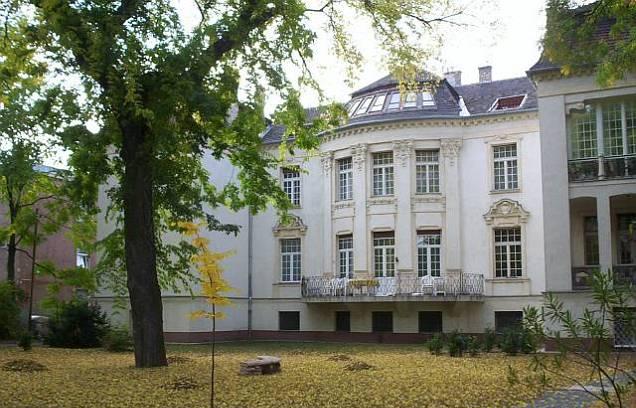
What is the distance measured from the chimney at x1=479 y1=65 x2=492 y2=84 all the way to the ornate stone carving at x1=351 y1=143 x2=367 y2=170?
8.04m

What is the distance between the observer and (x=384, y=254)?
3234cm

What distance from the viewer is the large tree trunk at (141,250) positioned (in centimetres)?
1634

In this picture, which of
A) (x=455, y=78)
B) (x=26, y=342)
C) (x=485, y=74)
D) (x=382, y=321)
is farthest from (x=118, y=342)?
(x=485, y=74)

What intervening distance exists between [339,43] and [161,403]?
35.8 feet

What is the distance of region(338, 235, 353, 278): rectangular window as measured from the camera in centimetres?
3337

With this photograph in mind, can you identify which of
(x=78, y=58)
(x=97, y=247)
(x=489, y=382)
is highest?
(x=78, y=58)

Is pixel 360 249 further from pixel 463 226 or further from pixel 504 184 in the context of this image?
pixel 504 184

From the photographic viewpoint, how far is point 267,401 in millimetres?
11508

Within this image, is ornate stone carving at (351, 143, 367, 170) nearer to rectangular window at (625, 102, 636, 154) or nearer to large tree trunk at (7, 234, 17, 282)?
rectangular window at (625, 102, 636, 154)

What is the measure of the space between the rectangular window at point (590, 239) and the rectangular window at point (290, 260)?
13924mm

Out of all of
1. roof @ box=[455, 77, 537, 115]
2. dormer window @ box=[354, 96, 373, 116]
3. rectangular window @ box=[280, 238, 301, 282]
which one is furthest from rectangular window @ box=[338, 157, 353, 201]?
roof @ box=[455, 77, 537, 115]

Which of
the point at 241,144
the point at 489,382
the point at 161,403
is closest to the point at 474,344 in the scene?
the point at 489,382

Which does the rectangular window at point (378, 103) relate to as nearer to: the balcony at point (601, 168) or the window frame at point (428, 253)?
the window frame at point (428, 253)

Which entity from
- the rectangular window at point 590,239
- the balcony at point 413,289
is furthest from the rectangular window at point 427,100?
the rectangular window at point 590,239
